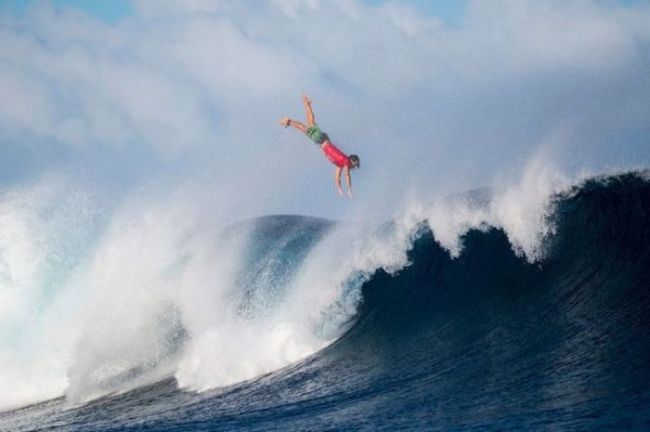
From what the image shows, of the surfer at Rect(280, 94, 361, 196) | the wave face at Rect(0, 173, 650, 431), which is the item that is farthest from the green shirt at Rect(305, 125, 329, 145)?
the wave face at Rect(0, 173, 650, 431)

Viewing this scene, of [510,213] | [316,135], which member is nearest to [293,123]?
[316,135]

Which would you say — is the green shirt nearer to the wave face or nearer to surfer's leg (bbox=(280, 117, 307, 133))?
surfer's leg (bbox=(280, 117, 307, 133))

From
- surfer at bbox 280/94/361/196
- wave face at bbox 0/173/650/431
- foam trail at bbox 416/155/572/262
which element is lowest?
wave face at bbox 0/173/650/431

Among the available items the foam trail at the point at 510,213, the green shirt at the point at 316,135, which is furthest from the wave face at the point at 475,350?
the green shirt at the point at 316,135

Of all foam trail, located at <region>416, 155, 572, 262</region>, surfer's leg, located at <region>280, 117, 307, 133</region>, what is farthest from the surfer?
foam trail, located at <region>416, 155, 572, 262</region>

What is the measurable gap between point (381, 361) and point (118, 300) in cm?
569

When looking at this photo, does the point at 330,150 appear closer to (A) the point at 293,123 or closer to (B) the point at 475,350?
(A) the point at 293,123

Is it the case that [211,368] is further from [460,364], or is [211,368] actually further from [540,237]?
[540,237]

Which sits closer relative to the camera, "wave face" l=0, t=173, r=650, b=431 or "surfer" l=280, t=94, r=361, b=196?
"wave face" l=0, t=173, r=650, b=431

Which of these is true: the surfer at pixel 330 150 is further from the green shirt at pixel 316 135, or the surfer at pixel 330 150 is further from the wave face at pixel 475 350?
the wave face at pixel 475 350

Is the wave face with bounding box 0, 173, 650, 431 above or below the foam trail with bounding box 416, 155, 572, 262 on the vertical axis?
below

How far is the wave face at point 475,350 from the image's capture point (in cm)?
508

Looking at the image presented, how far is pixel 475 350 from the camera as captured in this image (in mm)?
7039

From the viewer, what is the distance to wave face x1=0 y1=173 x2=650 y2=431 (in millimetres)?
5078
